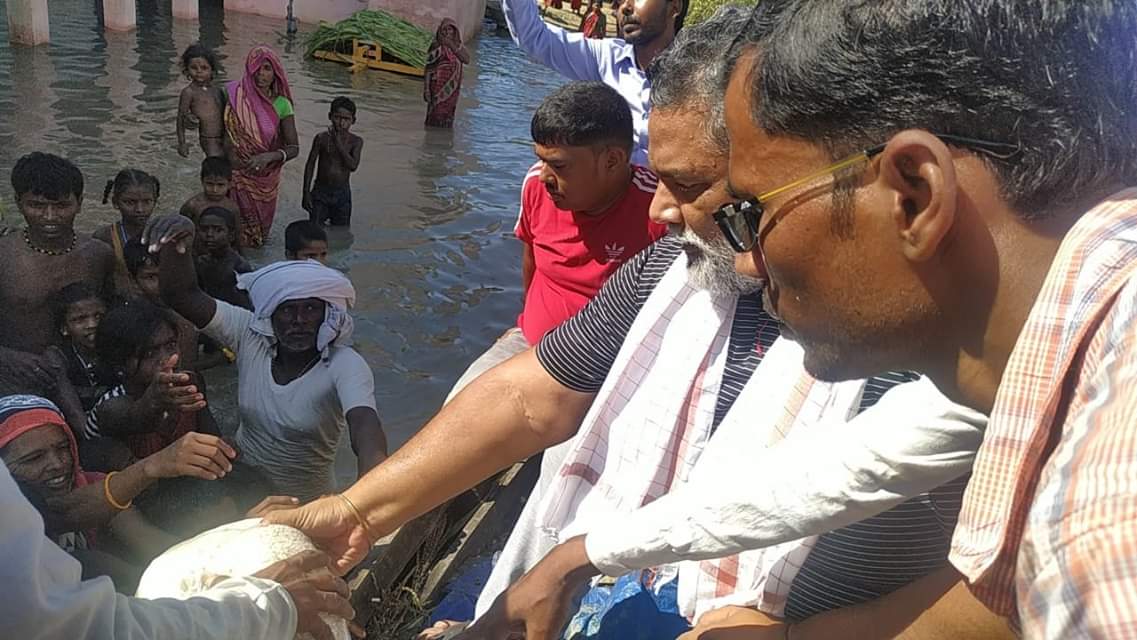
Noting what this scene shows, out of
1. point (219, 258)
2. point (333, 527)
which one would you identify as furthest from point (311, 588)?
point (219, 258)

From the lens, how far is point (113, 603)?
1.39m

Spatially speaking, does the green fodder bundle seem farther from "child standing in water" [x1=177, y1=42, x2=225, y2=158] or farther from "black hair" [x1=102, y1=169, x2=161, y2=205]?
"black hair" [x1=102, y1=169, x2=161, y2=205]

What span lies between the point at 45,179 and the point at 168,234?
55 centimetres

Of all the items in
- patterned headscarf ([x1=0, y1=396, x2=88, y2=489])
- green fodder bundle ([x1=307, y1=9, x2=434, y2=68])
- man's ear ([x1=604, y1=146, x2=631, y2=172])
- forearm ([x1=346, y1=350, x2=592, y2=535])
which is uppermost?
man's ear ([x1=604, y1=146, x2=631, y2=172])

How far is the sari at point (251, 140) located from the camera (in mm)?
7027

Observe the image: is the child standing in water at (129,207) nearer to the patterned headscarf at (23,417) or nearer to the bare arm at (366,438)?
the bare arm at (366,438)

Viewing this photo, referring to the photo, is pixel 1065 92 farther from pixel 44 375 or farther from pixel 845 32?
pixel 44 375

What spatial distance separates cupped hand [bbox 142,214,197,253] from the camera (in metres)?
4.29

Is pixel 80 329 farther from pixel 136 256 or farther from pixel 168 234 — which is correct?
pixel 136 256

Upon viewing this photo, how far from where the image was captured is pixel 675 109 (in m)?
2.22

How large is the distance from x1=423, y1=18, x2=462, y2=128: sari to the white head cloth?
8.92 metres

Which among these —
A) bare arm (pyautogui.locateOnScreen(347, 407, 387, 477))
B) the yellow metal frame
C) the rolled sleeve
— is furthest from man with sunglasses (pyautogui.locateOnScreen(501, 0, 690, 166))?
the yellow metal frame

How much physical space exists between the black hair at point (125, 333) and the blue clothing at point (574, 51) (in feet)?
7.91

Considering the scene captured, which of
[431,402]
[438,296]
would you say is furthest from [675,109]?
[438,296]
